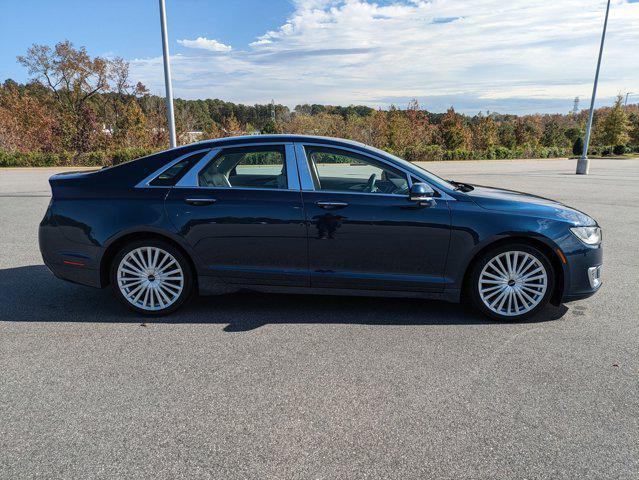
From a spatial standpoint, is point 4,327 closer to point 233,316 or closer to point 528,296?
point 233,316

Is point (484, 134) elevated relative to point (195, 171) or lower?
elevated

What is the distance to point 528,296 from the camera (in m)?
4.18

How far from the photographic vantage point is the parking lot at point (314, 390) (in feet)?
7.77

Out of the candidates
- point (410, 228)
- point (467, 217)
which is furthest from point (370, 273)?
point (467, 217)

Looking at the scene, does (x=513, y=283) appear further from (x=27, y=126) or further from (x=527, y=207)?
(x=27, y=126)

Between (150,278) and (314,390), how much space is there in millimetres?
2118

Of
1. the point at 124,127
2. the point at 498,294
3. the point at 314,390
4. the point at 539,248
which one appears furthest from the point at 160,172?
the point at 124,127

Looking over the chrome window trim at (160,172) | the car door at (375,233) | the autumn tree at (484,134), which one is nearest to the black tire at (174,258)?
the chrome window trim at (160,172)

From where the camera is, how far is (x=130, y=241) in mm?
4312

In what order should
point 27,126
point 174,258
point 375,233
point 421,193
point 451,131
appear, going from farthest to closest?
point 451,131, point 27,126, point 174,258, point 375,233, point 421,193

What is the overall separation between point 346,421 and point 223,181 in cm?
261

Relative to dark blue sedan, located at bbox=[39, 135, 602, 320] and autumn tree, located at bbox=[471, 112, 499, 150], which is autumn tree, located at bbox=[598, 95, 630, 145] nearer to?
Answer: autumn tree, located at bbox=[471, 112, 499, 150]

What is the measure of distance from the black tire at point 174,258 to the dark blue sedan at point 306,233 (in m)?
0.01

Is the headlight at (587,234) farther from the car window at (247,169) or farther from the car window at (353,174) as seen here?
the car window at (247,169)
